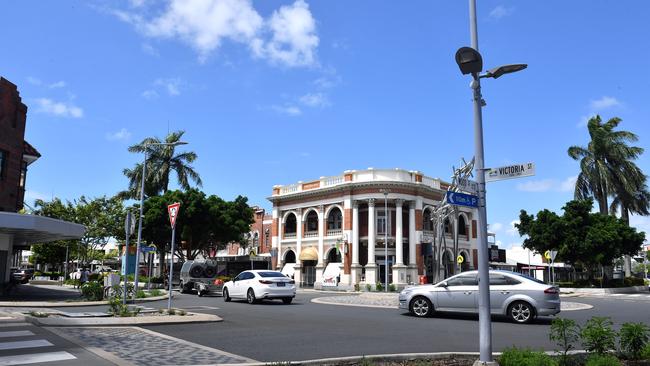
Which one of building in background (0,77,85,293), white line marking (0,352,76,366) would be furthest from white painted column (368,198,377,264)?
white line marking (0,352,76,366)

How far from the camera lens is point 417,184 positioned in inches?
2007

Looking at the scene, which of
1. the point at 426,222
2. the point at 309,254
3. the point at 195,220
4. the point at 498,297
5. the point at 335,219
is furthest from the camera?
the point at 426,222

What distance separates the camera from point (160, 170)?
5103 centimetres

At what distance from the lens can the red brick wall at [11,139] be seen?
2811 centimetres

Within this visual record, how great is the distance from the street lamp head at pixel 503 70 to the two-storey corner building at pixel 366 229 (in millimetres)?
39110

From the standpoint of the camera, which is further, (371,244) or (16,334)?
(371,244)

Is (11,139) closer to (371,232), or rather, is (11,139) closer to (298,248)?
(371,232)

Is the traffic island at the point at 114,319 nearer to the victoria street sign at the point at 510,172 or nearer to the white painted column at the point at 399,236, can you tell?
the victoria street sign at the point at 510,172

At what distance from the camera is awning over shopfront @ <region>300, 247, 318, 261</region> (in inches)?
2120

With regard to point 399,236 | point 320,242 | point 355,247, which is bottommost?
point 355,247

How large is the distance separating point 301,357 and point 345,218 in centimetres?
4214

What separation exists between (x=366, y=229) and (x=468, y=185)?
4366 cm

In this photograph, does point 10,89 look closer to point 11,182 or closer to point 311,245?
point 11,182

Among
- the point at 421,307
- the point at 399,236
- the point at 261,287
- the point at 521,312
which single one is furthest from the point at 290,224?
the point at 521,312
